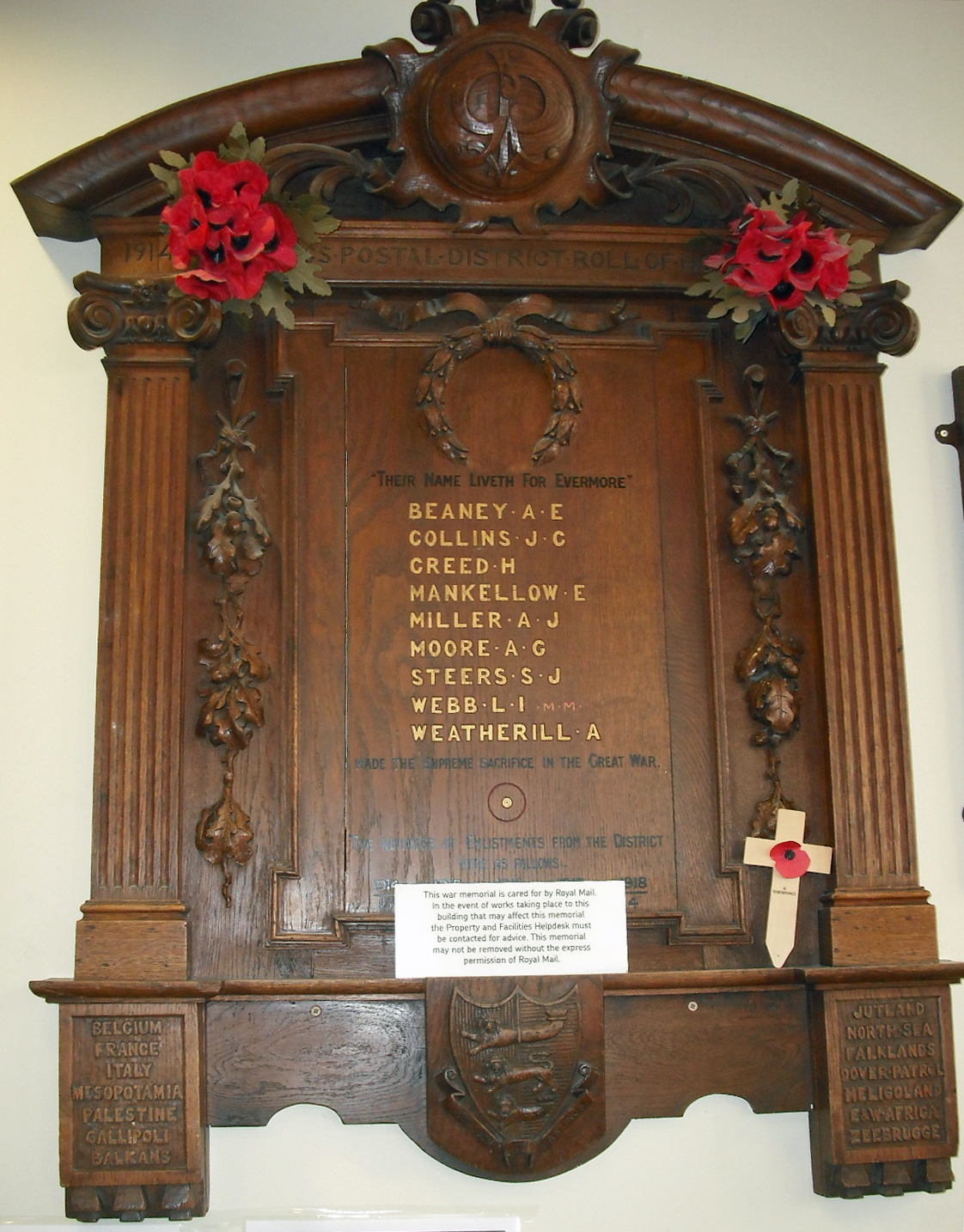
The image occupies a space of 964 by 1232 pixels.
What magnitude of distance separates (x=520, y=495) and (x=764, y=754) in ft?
2.29

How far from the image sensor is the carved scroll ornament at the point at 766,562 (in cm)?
251

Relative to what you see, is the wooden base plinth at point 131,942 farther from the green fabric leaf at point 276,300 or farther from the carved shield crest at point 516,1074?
the green fabric leaf at point 276,300

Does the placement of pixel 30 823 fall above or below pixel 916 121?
below

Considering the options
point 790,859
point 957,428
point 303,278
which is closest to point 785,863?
point 790,859

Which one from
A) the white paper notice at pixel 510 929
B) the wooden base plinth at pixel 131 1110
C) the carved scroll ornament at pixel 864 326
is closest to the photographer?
the wooden base plinth at pixel 131 1110

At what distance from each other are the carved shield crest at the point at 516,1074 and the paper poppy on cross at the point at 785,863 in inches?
16.4

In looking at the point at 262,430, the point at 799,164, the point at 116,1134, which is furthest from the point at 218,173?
the point at 116,1134

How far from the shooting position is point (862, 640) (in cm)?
255

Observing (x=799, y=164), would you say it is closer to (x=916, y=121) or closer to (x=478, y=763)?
(x=916, y=121)

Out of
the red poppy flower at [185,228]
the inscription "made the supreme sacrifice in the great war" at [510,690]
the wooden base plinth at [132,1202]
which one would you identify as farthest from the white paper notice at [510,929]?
the red poppy flower at [185,228]

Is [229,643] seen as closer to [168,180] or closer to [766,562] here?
[168,180]

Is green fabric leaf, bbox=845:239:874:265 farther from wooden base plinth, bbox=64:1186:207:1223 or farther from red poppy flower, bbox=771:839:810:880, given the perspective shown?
wooden base plinth, bbox=64:1186:207:1223

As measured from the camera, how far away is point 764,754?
2.54 m

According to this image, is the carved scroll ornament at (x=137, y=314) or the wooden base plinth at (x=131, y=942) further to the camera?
the carved scroll ornament at (x=137, y=314)
